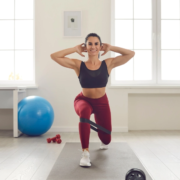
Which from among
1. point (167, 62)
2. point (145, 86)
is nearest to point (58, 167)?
point (145, 86)

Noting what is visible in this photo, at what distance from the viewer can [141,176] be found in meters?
1.38

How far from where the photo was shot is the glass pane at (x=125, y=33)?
377 centimetres

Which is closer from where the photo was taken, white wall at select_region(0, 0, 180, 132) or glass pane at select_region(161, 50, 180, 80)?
white wall at select_region(0, 0, 180, 132)

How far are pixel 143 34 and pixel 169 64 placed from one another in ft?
2.24

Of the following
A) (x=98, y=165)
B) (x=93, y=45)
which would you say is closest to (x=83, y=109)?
(x=98, y=165)

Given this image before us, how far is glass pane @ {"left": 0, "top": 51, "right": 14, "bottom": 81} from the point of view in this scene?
380 cm

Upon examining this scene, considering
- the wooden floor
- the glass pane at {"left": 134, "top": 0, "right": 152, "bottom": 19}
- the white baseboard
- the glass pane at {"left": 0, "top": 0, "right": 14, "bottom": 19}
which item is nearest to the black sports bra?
the wooden floor

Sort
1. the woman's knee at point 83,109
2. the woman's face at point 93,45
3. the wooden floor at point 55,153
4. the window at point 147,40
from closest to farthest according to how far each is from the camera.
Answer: the wooden floor at point 55,153, the woman's knee at point 83,109, the woman's face at point 93,45, the window at point 147,40

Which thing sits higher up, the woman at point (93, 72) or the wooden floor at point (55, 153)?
the woman at point (93, 72)

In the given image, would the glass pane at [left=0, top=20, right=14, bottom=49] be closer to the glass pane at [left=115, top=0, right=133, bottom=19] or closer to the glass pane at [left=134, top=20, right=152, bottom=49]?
the glass pane at [left=115, top=0, right=133, bottom=19]

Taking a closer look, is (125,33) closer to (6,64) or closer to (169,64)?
(169,64)

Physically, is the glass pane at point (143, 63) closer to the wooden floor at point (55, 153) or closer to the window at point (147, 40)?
the window at point (147, 40)

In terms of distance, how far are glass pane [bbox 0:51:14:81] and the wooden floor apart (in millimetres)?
970

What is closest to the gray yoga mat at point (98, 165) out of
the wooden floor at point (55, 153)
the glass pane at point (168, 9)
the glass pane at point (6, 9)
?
the wooden floor at point (55, 153)
